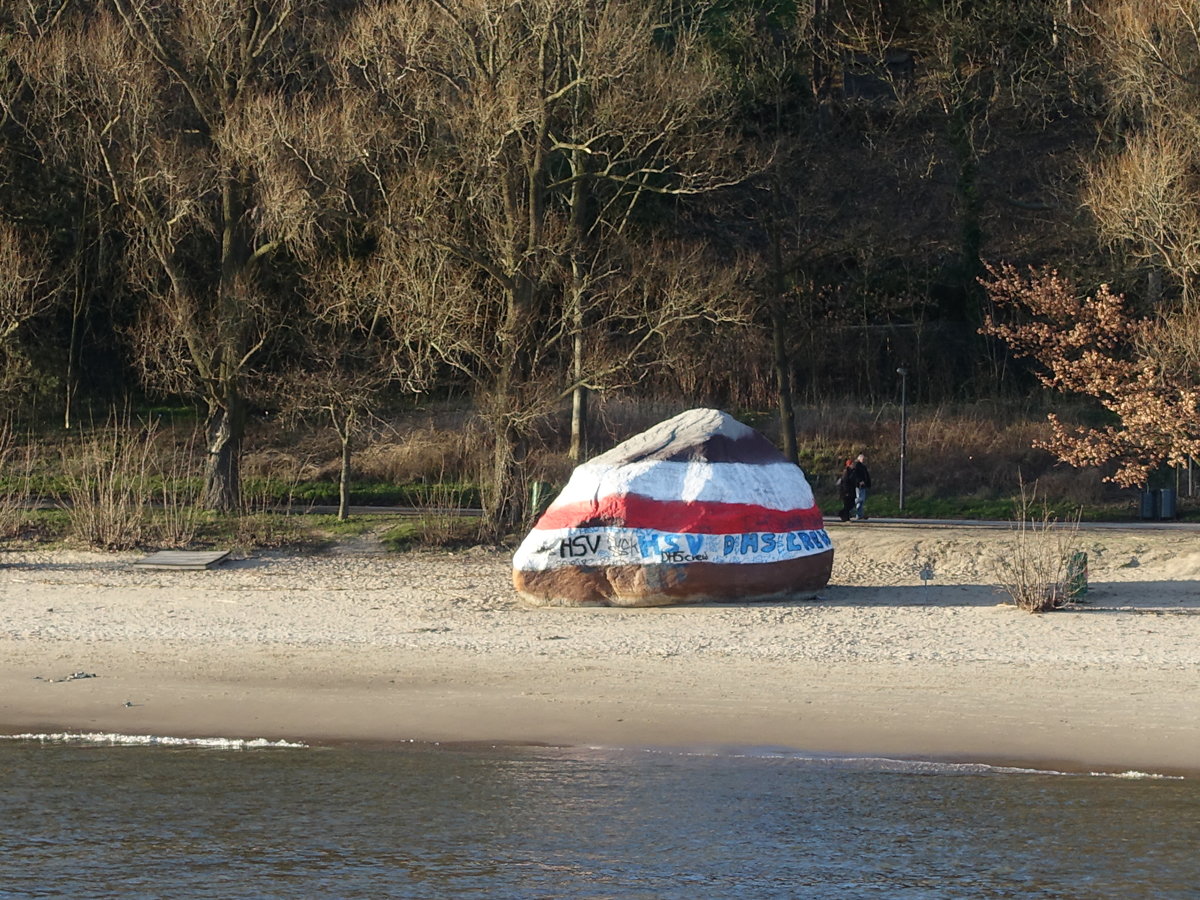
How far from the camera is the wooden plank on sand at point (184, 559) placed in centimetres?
2422

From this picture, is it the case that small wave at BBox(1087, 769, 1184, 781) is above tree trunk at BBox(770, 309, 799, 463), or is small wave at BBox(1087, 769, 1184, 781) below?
below

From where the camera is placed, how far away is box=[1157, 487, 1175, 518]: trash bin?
33062 millimetres

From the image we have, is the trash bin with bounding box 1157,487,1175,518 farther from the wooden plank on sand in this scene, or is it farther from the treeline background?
the wooden plank on sand

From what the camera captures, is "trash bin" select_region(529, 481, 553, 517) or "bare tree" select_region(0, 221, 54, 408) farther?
"bare tree" select_region(0, 221, 54, 408)

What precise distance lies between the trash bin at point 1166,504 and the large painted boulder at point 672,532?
1596cm

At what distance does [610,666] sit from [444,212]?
1521 cm

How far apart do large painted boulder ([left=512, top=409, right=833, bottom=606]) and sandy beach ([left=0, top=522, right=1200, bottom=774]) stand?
0.36 m

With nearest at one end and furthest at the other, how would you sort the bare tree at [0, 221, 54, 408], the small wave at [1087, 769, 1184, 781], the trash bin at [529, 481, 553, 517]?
1. the small wave at [1087, 769, 1184, 781]
2. the trash bin at [529, 481, 553, 517]
3. the bare tree at [0, 221, 54, 408]

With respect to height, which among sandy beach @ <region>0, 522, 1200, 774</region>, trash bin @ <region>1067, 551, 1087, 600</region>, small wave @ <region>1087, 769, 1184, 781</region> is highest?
trash bin @ <region>1067, 551, 1087, 600</region>

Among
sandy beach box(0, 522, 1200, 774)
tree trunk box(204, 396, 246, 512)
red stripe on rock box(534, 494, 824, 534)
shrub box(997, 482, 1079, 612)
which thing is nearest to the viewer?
sandy beach box(0, 522, 1200, 774)

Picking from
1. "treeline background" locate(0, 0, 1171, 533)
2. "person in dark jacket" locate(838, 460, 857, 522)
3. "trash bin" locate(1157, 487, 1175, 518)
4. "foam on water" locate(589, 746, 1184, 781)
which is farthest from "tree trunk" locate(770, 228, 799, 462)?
"foam on water" locate(589, 746, 1184, 781)

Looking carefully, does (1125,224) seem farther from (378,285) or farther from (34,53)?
(34,53)

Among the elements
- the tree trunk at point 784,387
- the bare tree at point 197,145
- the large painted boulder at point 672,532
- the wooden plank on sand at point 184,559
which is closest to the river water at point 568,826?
the large painted boulder at point 672,532

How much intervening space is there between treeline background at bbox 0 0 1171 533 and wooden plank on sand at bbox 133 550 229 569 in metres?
5.43
